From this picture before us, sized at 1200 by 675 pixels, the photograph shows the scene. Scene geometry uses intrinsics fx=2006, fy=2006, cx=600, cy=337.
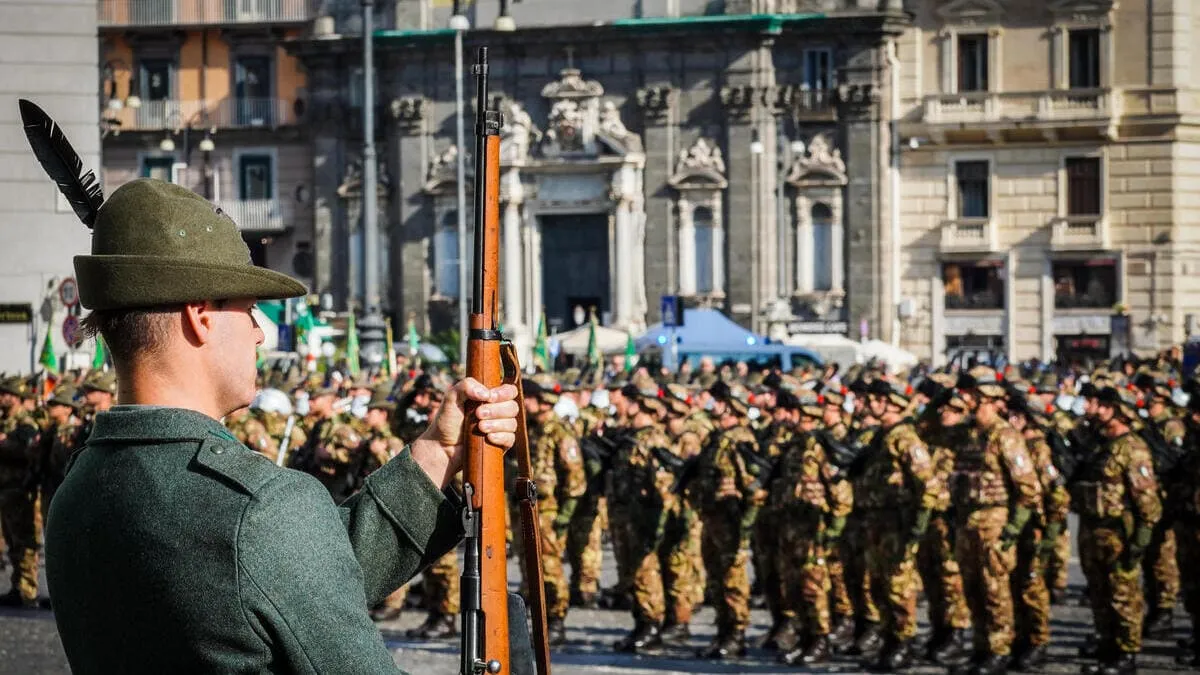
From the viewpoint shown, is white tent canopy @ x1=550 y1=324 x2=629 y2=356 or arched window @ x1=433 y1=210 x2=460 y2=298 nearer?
white tent canopy @ x1=550 y1=324 x2=629 y2=356

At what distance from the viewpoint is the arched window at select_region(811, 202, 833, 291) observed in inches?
1941

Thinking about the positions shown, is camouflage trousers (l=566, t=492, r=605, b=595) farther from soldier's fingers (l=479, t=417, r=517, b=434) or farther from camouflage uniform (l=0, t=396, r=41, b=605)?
soldier's fingers (l=479, t=417, r=517, b=434)

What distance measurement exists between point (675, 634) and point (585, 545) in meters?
1.97

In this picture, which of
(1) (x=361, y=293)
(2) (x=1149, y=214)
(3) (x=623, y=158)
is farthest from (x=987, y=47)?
(1) (x=361, y=293)

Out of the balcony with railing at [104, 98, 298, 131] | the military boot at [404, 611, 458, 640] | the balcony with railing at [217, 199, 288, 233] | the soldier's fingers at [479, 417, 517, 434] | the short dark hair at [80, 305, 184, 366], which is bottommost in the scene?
the military boot at [404, 611, 458, 640]

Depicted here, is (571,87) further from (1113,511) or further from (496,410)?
(496,410)

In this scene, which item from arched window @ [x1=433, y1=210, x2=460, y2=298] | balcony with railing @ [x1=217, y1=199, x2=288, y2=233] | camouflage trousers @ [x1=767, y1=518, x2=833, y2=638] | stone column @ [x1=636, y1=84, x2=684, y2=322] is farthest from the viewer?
balcony with railing @ [x1=217, y1=199, x2=288, y2=233]

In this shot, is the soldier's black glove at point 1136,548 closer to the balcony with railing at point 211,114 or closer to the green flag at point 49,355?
the green flag at point 49,355

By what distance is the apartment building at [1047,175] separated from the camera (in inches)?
1914

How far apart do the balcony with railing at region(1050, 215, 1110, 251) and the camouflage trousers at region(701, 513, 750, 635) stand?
1382 inches

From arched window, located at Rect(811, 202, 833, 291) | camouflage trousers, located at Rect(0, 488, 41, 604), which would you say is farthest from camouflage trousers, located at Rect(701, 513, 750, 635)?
arched window, located at Rect(811, 202, 833, 291)

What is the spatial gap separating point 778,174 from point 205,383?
153 feet

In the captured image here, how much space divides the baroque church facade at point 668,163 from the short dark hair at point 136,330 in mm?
44385

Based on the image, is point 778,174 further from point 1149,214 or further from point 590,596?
point 590,596
